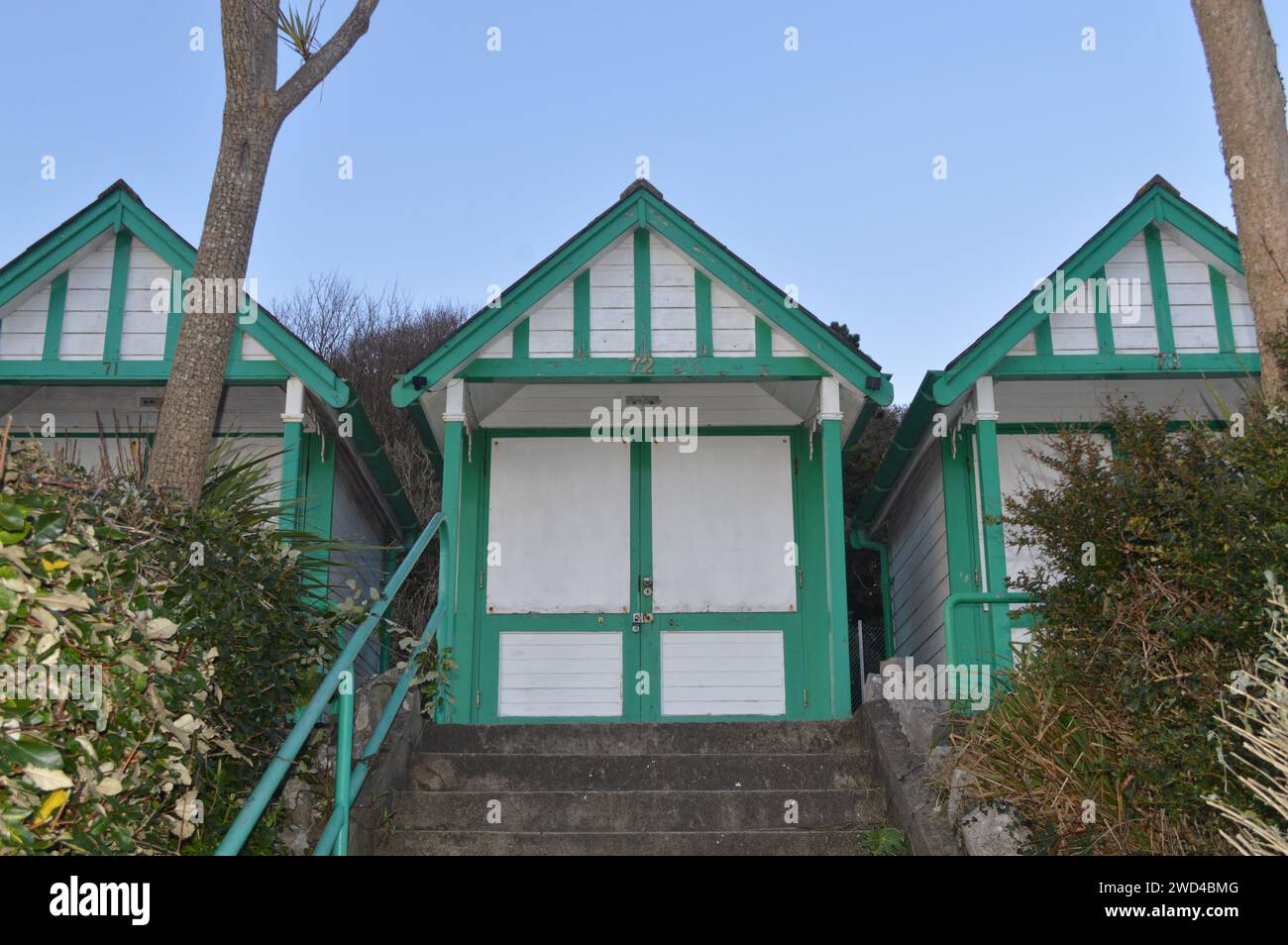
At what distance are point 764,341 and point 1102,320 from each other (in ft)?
8.62

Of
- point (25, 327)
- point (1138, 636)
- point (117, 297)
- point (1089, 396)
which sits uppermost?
point (117, 297)

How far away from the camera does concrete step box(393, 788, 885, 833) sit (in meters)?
6.27

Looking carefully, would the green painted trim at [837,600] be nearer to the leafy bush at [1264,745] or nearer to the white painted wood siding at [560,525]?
the white painted wood siding at [560,525]

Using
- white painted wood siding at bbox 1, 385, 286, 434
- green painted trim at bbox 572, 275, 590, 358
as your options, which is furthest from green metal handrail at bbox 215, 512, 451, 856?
white painted wood siding at bbox 1, 385, 286, 434

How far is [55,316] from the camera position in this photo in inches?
379

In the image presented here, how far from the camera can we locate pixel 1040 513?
5.70 metres

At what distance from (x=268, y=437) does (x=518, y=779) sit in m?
5.00

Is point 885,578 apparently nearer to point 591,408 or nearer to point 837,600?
point 591,408

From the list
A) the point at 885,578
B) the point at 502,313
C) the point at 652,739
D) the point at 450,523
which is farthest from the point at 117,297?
the point at 885,578

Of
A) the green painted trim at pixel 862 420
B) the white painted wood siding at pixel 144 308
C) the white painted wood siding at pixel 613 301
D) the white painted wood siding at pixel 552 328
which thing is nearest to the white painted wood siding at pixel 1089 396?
the green painted trim at pixel 862 420

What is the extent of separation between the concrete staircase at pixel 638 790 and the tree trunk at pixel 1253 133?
3287 millimetres

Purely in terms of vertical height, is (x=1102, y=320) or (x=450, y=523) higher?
(x=1102, y=320)

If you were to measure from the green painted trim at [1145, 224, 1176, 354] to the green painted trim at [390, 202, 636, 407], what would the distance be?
4153 mm

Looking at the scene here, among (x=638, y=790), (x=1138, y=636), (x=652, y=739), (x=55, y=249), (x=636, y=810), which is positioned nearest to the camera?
(x=1138, y=636)
